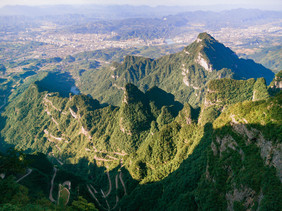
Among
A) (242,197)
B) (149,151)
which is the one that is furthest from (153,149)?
(242,197)

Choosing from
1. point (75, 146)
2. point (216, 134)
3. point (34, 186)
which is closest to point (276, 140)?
point (216, 134)

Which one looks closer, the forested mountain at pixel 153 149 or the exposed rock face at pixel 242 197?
the exposed rock face at pixel 242 197

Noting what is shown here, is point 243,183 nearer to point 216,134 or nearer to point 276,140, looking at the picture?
point 276,140

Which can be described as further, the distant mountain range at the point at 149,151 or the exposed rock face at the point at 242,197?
the distant mountain range at the point at 149,151

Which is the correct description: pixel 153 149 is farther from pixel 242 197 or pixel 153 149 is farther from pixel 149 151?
pixel 242 197

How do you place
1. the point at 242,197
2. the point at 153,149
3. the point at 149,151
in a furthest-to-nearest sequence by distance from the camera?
the point at 149,151, the point at 153,149, the point at 242,197

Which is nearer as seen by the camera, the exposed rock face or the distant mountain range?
the exposed rock face

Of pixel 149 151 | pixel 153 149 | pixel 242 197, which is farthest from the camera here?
pixel 149 151

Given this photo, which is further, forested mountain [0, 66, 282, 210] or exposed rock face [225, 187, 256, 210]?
forested mountain [0, 66, 282, 210]

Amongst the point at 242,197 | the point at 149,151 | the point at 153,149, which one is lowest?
the point at 149,151
